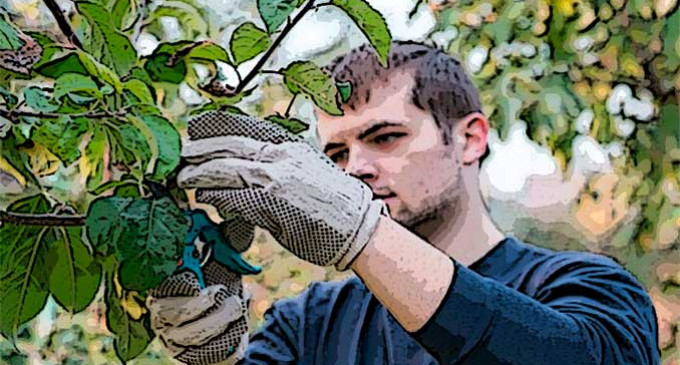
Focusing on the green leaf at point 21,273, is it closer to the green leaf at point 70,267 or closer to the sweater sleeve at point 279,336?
the green leaf at point 70,267

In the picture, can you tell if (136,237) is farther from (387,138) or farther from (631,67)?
(631,67)

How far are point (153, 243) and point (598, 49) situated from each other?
4.34 ft

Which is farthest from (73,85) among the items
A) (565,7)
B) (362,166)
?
(565,7)

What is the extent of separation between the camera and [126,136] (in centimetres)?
47

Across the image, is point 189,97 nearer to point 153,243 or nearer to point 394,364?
point 394,364

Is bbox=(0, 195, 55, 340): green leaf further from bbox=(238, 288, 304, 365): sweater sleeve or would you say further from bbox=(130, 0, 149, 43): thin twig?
bbox=(238, 288, 304, 365): sweater sleeve

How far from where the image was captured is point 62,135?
0.49 meters

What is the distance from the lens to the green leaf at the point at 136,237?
50 centimetres

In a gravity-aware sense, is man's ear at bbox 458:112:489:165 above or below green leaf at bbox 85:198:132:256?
below

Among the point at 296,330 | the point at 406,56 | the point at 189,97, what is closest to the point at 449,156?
the point at 406,56

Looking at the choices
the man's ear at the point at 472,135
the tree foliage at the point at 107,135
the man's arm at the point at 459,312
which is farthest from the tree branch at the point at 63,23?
the man's ear at the point at 472,135

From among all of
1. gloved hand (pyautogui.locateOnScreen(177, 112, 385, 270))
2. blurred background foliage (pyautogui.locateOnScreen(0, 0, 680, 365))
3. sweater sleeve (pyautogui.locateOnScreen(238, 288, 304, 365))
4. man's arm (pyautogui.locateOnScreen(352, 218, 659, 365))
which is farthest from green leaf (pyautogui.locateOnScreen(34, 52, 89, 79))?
blurred background foliage (pyautogui.locateOnScreen(0, 0, 680, 365))

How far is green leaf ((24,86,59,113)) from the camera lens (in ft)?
1.59

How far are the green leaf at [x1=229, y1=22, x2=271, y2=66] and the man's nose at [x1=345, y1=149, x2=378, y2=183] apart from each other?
1.24 feet
